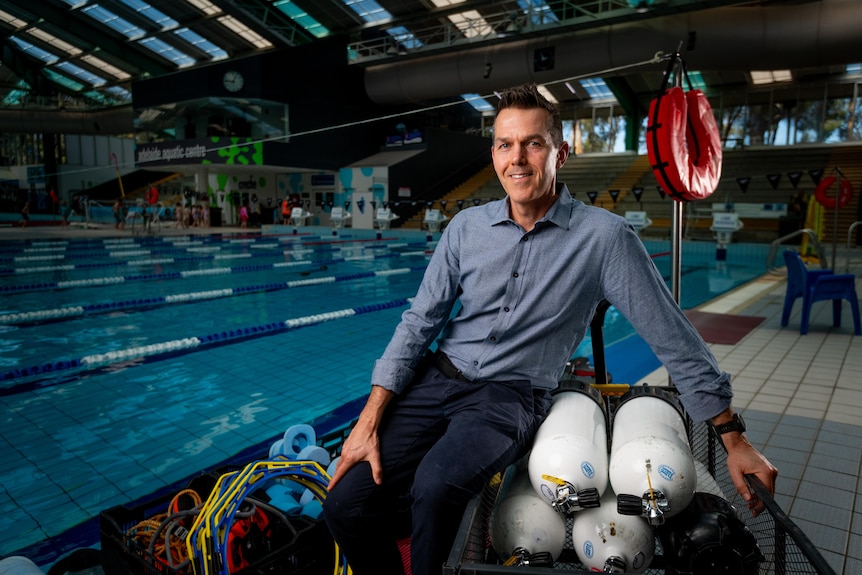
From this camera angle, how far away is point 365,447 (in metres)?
1.45

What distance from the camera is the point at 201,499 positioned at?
1716mm

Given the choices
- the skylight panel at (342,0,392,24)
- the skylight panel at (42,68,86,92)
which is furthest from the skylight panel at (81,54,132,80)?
the skylight panel at (342,0,392,24)

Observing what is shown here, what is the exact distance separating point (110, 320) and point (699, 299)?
7.19 metres

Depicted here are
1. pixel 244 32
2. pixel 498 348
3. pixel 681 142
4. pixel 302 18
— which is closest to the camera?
pixel 498 348

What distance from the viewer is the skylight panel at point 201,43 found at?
21875 millimetres

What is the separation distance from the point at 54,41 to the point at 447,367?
31.0m

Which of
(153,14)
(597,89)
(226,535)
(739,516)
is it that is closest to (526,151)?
(739,516)

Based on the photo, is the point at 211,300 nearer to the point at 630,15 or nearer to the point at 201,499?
the point at 201,499

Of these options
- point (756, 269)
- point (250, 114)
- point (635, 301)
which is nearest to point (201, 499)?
point (635, 301)

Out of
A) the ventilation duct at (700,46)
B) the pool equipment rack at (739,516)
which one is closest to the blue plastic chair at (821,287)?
the pool equipment rack at (739,516)

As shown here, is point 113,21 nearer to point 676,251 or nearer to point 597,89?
point 597,89

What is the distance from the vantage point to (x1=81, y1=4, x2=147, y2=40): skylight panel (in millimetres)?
21156

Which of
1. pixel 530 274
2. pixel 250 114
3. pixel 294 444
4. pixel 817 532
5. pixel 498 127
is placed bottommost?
pixel 817 532

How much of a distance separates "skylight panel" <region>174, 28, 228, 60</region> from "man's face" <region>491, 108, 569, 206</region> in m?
24.1
